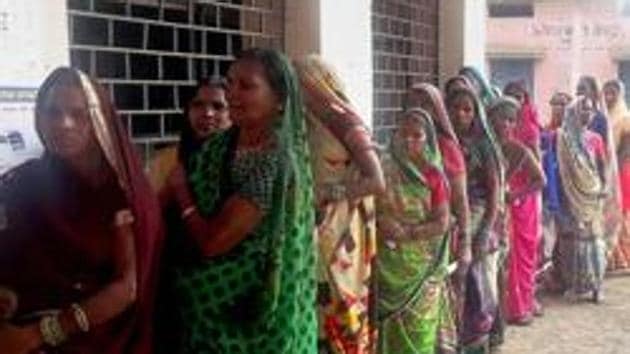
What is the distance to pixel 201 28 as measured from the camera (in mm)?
4230

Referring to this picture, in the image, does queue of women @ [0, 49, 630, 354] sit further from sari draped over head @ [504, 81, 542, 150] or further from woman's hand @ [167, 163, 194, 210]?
sari draped over head @ [504, 81, 542, 150]

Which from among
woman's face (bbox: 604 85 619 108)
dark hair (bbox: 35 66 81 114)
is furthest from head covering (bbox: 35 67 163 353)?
woman's face (bbox: 604 85 619 108)

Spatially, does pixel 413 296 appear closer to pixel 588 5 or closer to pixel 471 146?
pixel 471 146

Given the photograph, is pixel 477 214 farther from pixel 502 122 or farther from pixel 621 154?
pixel 621 154

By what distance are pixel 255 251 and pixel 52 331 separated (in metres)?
0.60

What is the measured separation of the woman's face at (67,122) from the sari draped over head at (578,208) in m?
5.50

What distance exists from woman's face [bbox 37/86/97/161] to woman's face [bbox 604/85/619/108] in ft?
22.5

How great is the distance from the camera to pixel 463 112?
210 inches

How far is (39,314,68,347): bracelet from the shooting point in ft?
8.09

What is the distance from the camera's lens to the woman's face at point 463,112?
5309 millimetres

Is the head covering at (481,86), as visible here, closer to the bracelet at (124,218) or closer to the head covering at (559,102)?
the head covering at (559,102)

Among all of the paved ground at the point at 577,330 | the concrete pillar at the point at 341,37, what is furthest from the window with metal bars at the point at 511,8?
the concrete pillar at the point at 341,37

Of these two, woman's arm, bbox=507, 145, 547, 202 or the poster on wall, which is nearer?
the poster on wall

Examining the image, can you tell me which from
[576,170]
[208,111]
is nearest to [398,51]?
[576,170]
